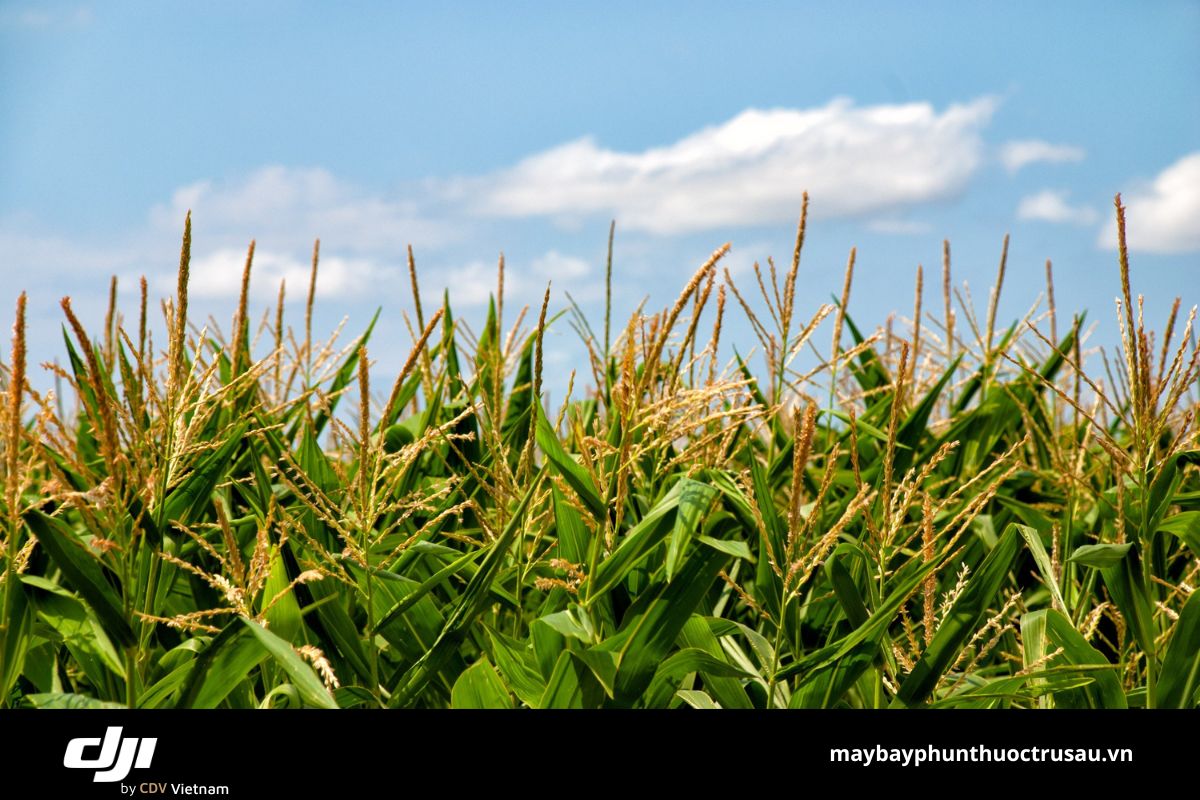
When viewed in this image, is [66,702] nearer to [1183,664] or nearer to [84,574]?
[84,574]

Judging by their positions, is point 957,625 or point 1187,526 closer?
point 957,625

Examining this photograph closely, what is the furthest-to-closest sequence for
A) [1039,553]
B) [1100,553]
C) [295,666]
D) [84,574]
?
1. [1039,553]
2. [1100,553]
3. [84,574]
4. [295,666]

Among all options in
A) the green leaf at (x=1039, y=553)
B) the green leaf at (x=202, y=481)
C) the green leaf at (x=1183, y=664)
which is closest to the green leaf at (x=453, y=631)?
the green leaf at (x=202, y=481)

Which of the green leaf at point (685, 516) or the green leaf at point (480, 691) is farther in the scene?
the green leaf at point (480, 691)

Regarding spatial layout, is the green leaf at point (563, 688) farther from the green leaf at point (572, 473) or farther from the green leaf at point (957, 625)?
the green leaf at point (957, 625)

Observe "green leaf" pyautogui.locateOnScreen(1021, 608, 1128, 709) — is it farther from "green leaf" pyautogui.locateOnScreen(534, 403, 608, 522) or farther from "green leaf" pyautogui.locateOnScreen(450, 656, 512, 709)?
"green leaf" pyautogui.locateOnScreen(450, 656, 512, 709)

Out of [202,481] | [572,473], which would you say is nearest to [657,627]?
[572,473]
